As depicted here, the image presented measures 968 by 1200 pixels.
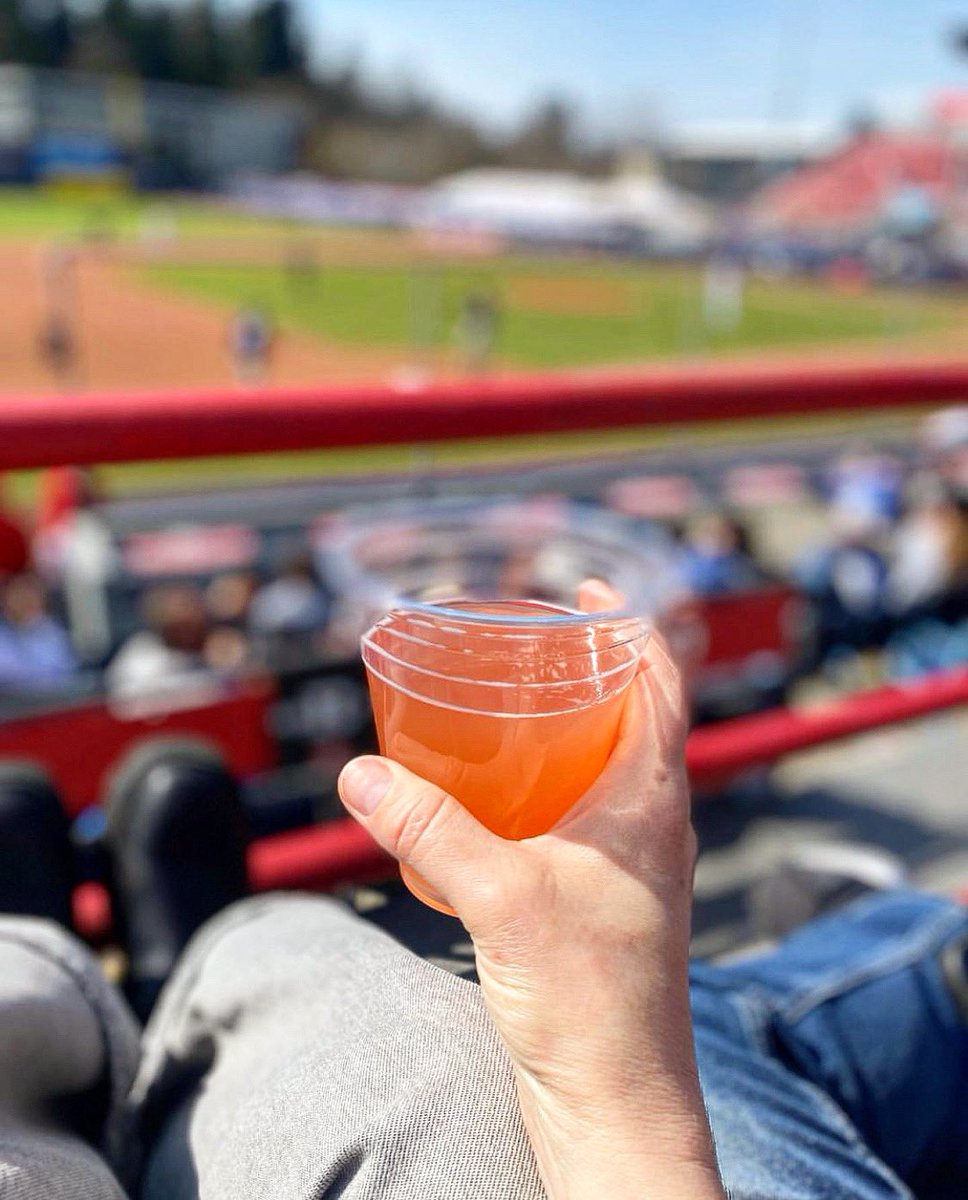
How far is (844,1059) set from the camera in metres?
1.21

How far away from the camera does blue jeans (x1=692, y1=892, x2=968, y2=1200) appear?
3.10 ft

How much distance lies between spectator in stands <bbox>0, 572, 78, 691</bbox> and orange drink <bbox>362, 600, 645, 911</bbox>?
11.4 feet

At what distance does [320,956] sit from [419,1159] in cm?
26

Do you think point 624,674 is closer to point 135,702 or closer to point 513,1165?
point 513,1165

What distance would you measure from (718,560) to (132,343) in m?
19.6

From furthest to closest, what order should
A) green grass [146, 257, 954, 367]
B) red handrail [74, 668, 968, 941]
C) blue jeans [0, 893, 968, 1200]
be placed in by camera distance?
green grass [146, 257, 954, 367], red handrail [74, 668, 968, 941], blue jeans [0, 893, 968, 1200]

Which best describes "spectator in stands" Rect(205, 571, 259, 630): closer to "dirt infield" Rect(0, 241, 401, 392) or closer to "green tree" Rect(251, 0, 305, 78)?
"dirt infield" Rect(0, 241, 401, 392)

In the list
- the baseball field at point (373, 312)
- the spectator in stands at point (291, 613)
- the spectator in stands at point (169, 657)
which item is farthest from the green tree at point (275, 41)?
the spectator in stands at point (169, 657)

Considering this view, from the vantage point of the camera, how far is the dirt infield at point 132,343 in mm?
19844

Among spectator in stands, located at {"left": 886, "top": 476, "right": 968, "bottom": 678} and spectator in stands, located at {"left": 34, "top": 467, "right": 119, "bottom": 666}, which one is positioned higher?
spectator in stands, located at {"left": 886, "top": 476, "right": 968, "bottom": 678}

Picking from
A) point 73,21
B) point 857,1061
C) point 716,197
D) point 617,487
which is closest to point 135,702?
point 857,1061

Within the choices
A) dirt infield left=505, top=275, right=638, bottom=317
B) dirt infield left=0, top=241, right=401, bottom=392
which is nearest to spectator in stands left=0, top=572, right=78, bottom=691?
dirt infield left=0, top=241, right=401, bottom=392

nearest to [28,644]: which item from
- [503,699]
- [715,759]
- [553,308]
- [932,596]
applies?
[715,759]

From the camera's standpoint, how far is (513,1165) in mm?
665
